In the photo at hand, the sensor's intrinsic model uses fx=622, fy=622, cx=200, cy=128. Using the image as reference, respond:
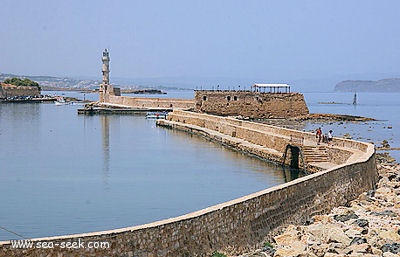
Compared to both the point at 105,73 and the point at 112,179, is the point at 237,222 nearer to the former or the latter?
the point at 112,179

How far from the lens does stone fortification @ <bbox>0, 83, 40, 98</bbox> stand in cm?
9744

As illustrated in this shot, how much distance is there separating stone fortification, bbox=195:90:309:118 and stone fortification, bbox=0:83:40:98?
179 feet

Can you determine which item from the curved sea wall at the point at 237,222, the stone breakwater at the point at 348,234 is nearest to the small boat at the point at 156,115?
the curved sea wall at the point at 237,222

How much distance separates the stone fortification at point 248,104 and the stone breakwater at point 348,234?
37442mm

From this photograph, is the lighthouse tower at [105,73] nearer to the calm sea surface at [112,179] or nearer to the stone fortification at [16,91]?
the stone fortification at [16,91]

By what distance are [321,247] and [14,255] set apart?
4.77 m

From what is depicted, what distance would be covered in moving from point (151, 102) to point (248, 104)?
14023 mm

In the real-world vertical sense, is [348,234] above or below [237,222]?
below

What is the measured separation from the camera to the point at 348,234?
10.3 metres

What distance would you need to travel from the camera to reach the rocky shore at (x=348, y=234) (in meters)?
9.37

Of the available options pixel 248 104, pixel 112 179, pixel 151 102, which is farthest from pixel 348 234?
pixel 151 102

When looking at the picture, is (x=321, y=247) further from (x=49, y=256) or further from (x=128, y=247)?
(x=49, y=256)

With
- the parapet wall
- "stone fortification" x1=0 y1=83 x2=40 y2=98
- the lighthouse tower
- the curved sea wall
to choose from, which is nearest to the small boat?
the parapet wall

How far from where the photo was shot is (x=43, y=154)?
27688mm
